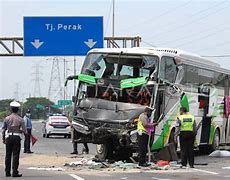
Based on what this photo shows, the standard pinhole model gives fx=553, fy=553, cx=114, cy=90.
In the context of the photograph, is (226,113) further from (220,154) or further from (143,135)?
(143,135)

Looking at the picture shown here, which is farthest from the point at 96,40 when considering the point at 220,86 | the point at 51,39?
the point at 220,86

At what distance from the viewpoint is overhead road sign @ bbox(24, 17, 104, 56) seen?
30.2 meters

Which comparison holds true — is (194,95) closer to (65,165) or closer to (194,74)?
Answer: (194,74)

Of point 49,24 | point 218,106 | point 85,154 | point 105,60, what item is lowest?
point 85,154

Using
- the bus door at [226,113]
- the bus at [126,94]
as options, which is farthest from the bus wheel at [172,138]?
the bus door at [226,113]

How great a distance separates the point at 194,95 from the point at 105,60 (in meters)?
3.94

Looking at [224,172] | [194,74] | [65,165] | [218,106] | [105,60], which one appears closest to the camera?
[224,172]

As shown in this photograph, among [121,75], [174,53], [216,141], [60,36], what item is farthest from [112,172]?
[60,36]

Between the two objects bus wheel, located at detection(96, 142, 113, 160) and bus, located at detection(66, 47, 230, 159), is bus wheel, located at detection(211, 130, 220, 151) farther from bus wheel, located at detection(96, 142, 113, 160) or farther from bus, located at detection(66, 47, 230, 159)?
bus wheel, located at detection(96, 142, 113, 160)

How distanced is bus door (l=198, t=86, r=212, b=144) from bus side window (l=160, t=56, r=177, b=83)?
104 inches

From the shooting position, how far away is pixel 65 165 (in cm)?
1667

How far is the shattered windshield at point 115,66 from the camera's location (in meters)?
17.8

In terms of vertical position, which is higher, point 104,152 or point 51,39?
point 51,39

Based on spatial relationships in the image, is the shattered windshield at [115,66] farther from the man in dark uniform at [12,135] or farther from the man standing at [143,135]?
the man in dark uniform at [12,135]
